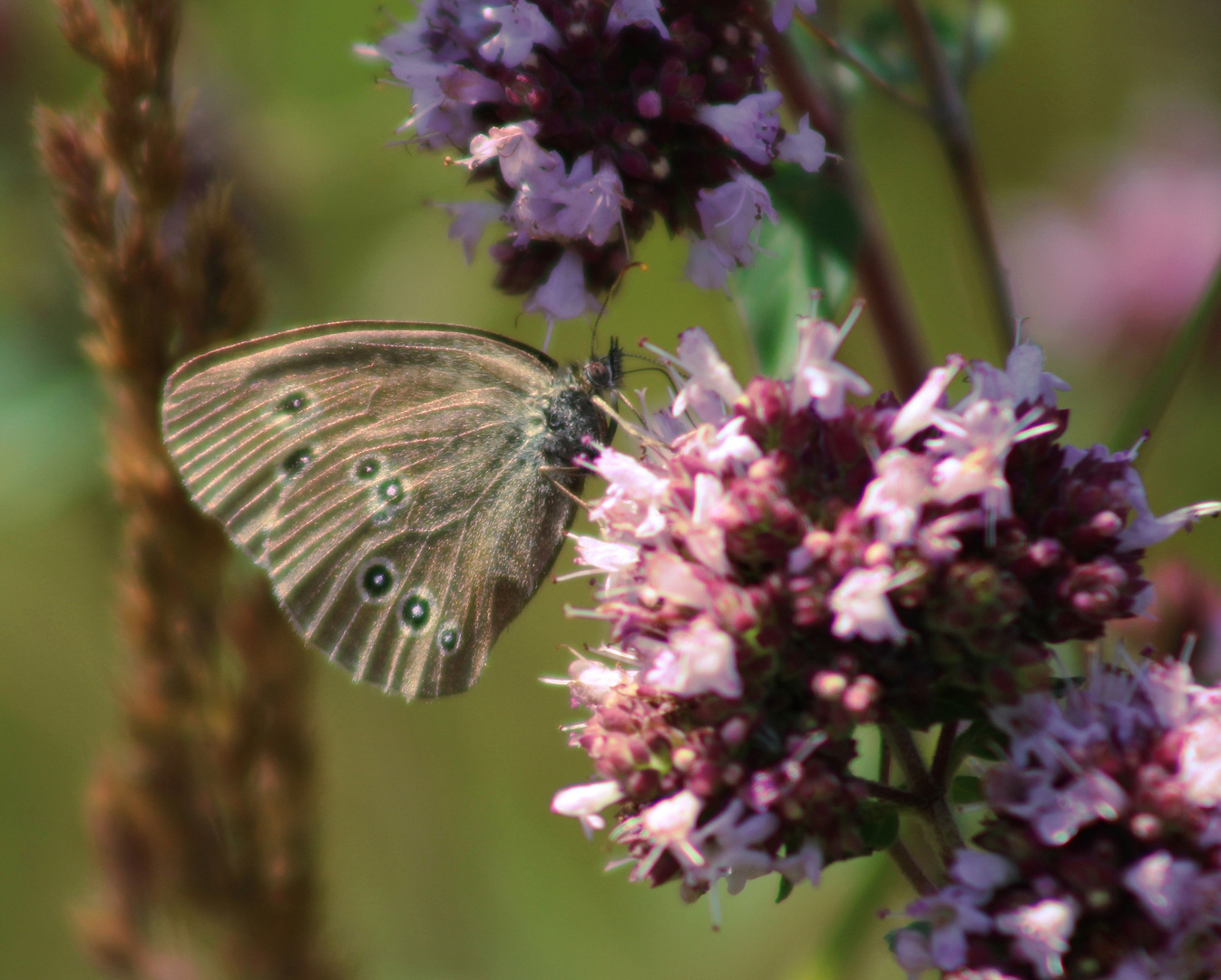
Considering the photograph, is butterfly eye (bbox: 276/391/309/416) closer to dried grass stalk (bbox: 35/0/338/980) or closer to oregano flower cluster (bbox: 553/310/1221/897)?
dried grass stalk (bbox: 35/0/338/980)

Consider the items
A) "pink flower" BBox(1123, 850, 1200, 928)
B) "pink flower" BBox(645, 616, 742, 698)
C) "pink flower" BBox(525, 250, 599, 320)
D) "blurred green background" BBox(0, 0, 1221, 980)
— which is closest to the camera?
"pink flower" BBox(1123, 850, 1200, 928)

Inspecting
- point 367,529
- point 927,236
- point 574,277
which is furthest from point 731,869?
point 927,236

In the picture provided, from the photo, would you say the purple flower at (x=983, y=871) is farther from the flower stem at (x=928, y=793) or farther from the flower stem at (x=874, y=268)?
the flower stem at (x=874, y=268)

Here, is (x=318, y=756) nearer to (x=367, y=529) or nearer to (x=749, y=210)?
(x=367, y=529)

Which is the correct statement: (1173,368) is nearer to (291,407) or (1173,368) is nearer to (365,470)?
(365,470)

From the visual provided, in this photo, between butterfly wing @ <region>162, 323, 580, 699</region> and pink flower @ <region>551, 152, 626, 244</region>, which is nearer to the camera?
pink flower @ <region>551, 152, 626, 244</region>

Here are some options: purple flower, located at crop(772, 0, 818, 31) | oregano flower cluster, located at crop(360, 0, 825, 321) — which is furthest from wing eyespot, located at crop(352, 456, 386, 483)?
purple flower, located at crop(772, 0, 818, 31)
